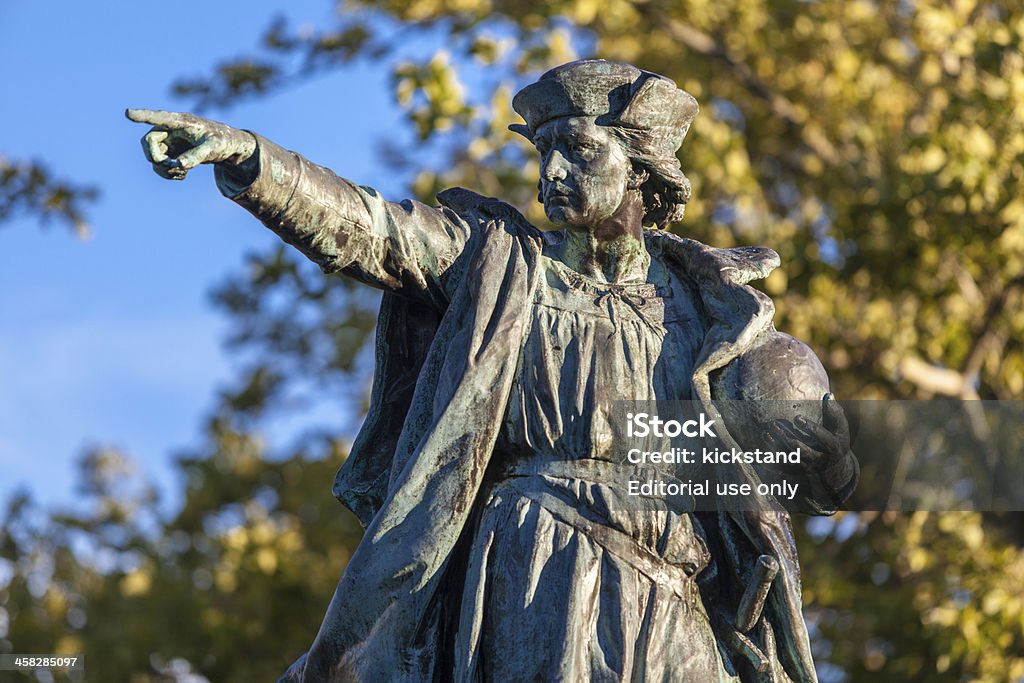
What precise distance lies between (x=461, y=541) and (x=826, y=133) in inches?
410

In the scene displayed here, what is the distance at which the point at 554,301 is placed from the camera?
4.80m

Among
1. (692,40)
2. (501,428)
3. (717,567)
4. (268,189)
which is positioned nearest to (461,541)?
(501,428)

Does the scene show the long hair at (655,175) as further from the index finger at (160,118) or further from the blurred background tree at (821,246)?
the blurred background tree at (821,246)

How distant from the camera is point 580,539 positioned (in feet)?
14.8

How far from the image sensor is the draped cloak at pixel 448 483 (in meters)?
4.49

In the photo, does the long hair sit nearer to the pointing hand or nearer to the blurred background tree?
the pointing hand

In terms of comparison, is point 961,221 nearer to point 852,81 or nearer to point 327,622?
point 852,81

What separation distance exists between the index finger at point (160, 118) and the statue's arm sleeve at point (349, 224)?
9.2 inches

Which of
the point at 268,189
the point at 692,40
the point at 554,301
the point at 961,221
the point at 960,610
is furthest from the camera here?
the point at 692,40

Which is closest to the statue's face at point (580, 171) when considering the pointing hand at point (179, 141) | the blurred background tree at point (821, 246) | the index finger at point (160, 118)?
the pointing hand at point (179, 141)

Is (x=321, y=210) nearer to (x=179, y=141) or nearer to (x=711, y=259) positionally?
(x=179, y=141)

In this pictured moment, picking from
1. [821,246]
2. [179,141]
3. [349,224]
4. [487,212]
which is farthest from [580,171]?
[821,246]

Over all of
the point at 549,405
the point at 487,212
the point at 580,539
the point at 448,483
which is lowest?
the point at 580,539

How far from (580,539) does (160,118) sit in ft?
4.87
